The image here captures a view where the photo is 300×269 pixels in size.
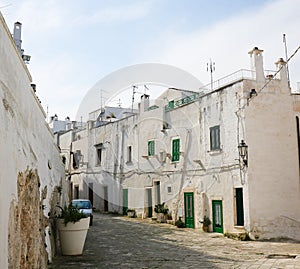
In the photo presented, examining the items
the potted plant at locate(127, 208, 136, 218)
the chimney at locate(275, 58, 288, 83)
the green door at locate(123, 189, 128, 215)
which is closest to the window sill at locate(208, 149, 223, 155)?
the chimney at locate(275, 58, 288, 83)

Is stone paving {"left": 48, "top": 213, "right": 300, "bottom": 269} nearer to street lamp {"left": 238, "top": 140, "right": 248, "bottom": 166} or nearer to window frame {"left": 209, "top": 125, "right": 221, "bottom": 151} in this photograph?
street lamp {"left": 238, "top": 140, "right": 248, "bottom": 166}

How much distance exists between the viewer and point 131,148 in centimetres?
2456

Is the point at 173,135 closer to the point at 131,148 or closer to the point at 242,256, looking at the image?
the point at 131,148

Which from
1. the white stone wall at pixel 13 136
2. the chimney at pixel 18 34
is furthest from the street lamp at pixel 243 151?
the white stone wall at pixel 13 136

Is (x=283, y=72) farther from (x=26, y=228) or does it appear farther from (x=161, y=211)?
(x=26, y=228)

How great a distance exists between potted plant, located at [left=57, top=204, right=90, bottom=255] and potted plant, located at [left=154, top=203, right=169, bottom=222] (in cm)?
1031

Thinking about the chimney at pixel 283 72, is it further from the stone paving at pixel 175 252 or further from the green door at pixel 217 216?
the stone paving at pixel 175 252

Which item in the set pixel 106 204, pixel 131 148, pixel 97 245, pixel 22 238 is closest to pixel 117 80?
pixel 131 148

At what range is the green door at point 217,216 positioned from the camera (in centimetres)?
1581

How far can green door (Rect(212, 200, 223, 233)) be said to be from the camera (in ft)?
51.9

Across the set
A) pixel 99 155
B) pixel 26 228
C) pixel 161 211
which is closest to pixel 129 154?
pixel 99 155

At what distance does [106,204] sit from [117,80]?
32.5 ft

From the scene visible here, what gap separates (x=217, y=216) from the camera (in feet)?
52.7

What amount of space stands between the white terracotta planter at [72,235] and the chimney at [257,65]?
9.52 metres
